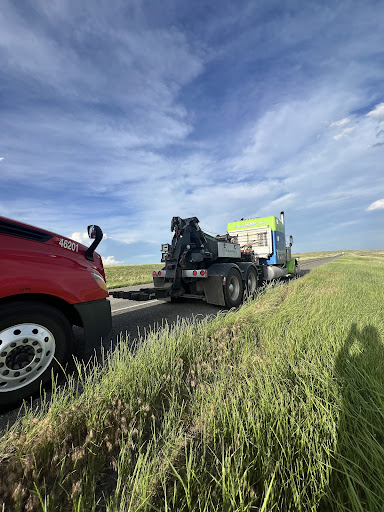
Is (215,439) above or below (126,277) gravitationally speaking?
below

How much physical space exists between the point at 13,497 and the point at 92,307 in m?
1.96

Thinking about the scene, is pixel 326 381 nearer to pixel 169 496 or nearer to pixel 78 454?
pixel 169 496

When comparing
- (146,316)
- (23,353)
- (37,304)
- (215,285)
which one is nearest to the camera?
(23,353)

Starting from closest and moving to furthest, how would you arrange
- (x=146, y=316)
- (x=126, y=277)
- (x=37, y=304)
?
(x=37, y=304)
(x=146, y=316)
(x=126, y=277)

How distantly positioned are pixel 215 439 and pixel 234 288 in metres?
5.47

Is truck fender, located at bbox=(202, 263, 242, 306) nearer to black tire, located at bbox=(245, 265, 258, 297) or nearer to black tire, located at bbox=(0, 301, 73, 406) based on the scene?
black tire, located at bbox=(245, 265, 258, 297)

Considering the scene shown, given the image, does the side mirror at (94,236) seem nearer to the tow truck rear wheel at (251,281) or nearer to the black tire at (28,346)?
the black tire at (28,346)

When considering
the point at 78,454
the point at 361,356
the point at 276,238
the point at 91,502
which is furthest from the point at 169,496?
the point at 276,238

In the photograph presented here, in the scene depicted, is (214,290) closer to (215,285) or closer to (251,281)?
(215,285)

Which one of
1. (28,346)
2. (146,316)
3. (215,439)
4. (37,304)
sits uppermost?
(37,304)

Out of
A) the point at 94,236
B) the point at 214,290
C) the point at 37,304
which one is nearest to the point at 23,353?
the point at 37,304

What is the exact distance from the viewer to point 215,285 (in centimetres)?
611

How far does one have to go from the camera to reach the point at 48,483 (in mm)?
1303

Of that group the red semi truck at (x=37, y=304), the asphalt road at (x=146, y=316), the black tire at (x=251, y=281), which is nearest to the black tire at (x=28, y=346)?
the red semi truck at (x=37, y=304)
